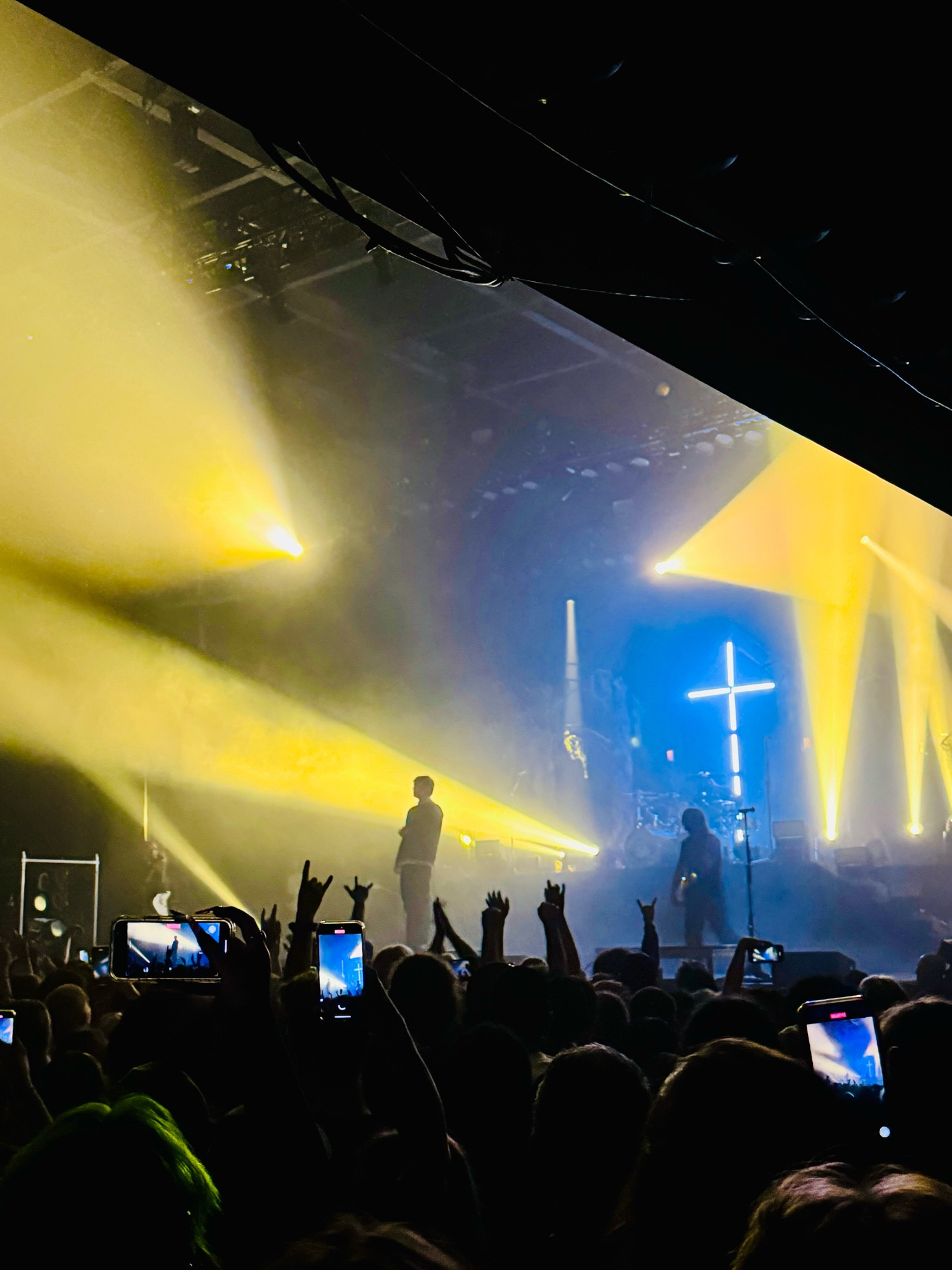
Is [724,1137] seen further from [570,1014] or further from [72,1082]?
[570,1014]

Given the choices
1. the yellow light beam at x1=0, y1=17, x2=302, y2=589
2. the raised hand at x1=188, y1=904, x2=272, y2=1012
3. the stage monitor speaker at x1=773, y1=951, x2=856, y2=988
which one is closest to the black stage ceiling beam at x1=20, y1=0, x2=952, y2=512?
the raised hand at x1=188, y1=904, x2=272, y2=1012

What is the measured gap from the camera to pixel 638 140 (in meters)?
2.43

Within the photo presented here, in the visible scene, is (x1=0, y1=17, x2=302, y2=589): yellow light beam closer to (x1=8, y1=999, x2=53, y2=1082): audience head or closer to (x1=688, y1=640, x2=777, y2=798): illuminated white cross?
(x1=8, y1=999, x2=53, y2=1082): audience head

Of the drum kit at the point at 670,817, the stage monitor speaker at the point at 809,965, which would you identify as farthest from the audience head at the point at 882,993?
the drum kit at the point at 670,817

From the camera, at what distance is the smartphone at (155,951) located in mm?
2688

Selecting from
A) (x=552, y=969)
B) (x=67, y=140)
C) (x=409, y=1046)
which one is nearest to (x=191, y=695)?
(x=67, y=140)

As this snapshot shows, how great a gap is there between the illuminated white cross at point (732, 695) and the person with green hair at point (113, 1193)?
1556 centimetres

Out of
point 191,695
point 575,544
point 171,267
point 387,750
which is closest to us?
point 171,267

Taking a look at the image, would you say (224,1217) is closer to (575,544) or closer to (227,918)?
(227,918)

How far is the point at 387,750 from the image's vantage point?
14141 millimetres

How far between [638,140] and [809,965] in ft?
20.3

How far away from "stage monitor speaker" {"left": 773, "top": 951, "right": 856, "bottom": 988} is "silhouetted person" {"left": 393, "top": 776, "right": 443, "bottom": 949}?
3627 mm

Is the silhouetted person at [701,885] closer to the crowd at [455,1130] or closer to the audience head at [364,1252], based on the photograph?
the crowd at [455,1130]

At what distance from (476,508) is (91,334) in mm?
5919
